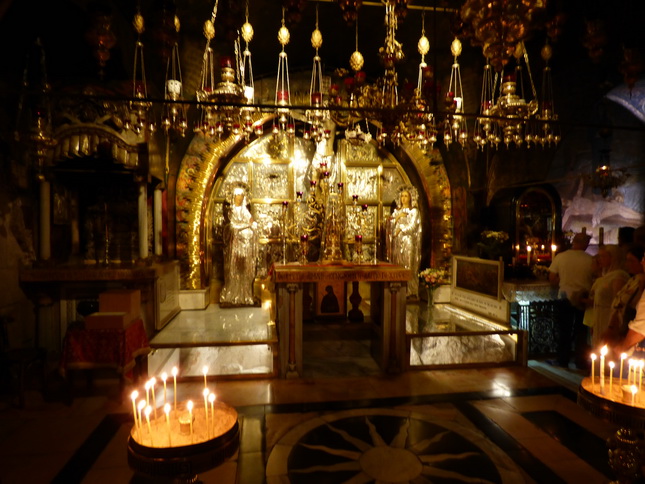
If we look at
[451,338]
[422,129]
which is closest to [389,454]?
[451,338]

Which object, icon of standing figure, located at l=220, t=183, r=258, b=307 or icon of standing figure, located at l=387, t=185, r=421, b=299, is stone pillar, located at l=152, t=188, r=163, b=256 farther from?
icon of standing figure, located at l=387, t=185, r=421, b=299

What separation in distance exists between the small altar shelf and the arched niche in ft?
22.5

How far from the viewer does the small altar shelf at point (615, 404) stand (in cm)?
246

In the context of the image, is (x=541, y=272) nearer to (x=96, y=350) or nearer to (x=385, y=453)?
(x=385, y=453)

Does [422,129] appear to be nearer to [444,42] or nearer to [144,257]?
[444,42]

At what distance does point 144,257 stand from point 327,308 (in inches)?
138

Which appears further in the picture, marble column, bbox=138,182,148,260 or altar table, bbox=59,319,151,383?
marble column, bbox=138,182,148,260

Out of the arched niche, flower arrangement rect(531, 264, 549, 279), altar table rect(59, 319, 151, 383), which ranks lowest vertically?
altar table rect(59, 319, 151, 383)

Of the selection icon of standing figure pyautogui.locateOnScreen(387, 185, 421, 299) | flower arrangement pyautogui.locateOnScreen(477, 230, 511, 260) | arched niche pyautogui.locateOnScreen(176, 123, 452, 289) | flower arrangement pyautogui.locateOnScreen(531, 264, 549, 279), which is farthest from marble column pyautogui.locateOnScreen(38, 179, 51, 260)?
flower arrangement pyautogui.locateOnScreen(531, 264, 549, 279)

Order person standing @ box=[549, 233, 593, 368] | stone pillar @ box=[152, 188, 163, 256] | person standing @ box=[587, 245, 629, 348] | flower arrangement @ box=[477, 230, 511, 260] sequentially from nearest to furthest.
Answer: person standing @ box=[587, 245, 629, 348] → person standing @ box=[549, 233, 593, 368] → flower arrangement @ box=[477, 230, 511, 260] → stone pillar @ box=[152, 188, 163, 256]

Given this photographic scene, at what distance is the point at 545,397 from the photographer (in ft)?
14.8

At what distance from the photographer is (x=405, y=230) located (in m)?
9.01

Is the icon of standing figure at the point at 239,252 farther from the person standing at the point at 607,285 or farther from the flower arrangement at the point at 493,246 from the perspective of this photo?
the person standing at the point at 607,285

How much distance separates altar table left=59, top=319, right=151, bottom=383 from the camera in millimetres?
4227
